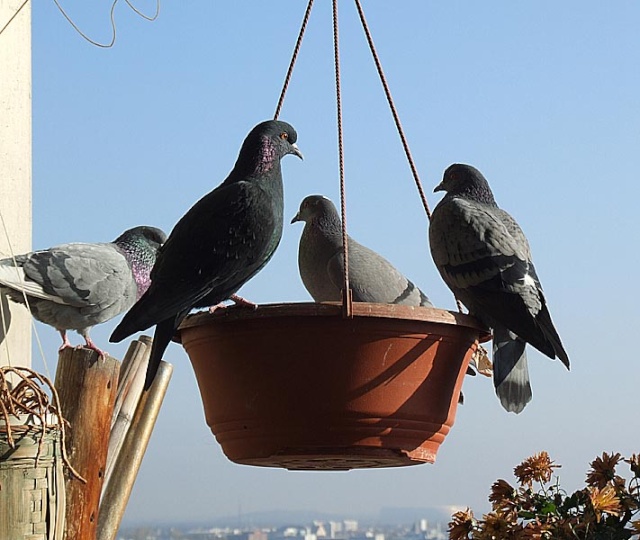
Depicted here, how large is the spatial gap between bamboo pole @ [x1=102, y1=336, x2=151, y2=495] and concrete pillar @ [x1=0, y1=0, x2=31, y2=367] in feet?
1.11

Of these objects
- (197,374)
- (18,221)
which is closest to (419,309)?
(197,374)

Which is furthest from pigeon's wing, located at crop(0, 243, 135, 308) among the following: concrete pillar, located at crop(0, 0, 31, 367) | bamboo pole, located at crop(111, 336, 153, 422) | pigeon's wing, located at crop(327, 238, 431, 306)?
pigeon's wing, located at crop(327, 238, 431, 306)

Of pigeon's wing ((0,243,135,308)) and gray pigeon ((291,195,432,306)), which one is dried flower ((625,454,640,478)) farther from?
pigeon's wing ((0,243,135,308))

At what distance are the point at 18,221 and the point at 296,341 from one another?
5.40 ft

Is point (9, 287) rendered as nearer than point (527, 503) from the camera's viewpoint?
No

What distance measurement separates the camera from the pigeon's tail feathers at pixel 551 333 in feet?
6.19

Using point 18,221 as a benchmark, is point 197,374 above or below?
below

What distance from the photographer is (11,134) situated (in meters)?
3.04

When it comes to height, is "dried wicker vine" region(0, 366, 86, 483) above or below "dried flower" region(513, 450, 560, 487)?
above

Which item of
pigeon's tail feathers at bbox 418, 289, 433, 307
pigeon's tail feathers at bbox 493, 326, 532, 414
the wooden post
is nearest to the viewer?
pigeon's tail feathers at bbox 493, 326, 532, 414

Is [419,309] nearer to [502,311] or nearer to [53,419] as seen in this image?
[502,311]

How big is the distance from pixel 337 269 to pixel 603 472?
849 millimetres

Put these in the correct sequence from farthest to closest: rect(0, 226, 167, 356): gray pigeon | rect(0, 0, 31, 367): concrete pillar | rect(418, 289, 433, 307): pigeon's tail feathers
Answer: rect(0, 226, 167, 356): gray pigeon → rect(0, 0, 31, 367): concrete pillar → rect(418, 289, 433, 307): pigeon's tail feathers

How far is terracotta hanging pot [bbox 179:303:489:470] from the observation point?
1609 millimetres
